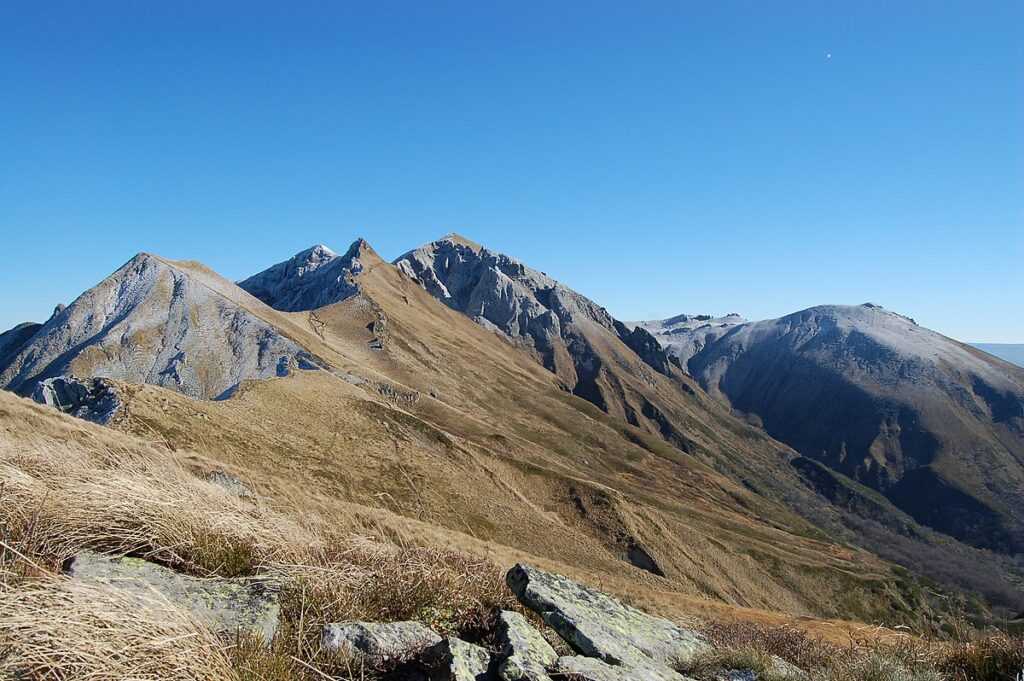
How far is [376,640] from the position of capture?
15.0ft

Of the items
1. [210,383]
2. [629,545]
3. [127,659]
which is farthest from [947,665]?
[210,383]

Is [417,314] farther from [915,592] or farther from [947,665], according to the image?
[947,665]

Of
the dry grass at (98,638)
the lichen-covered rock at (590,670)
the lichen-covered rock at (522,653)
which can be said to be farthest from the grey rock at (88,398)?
the lichen-covered rock at (590,670)

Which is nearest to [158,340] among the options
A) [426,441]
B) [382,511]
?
[426,441]

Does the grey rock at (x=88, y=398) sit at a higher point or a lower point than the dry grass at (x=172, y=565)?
higher

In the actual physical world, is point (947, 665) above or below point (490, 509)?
above

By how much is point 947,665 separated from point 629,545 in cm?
6615

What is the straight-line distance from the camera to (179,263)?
120 m

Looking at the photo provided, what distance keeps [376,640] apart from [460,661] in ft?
2.47

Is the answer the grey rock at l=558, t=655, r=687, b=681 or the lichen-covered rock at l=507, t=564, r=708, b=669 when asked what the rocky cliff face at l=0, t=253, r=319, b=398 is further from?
the grey rock at l=558, t=655, r=687, b=681

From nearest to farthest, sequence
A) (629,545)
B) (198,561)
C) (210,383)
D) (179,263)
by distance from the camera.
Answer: (198,561) < (629,545) < (210,383) < (179,263)

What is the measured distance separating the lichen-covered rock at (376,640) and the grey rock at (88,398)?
4029cm

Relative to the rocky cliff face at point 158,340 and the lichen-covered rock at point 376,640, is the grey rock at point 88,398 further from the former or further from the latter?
the lichen-covered rock at point 376,640

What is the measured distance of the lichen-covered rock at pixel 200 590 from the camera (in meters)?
4.28
